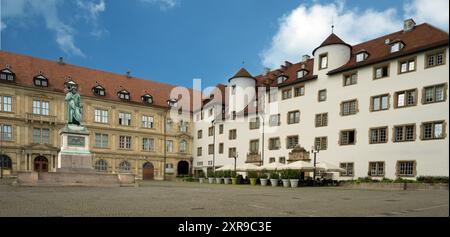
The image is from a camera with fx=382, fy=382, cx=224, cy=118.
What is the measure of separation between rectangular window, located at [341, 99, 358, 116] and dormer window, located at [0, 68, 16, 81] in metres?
39.7

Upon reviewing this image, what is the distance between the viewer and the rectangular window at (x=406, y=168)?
31.8 metres

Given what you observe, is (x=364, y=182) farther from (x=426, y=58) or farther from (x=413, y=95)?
(x=426, y=58)

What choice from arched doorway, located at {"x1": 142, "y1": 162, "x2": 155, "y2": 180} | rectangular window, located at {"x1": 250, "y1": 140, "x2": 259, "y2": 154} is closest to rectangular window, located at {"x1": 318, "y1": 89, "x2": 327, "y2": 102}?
rectangular window, located at {"x1": 250, "y1": 140, "x2": 259, "y2": 154}

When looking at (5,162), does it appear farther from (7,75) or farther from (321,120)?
(321,120)

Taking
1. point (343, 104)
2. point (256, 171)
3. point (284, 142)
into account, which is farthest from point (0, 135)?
point (343, 104)

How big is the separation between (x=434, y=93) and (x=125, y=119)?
41.1 metres

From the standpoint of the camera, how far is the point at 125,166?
185ft

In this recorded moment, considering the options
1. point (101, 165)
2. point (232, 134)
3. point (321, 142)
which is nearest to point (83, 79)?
point (101, 165)

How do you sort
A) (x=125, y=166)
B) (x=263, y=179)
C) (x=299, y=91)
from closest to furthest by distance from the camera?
(x=263, y=179) → (x=299, y=91) → (x=125, y=166)

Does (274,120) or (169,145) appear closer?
(274,120)

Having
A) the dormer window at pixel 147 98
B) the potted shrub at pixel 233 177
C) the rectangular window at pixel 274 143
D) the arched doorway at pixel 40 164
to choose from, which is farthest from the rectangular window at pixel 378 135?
the arched doorway at pixel 40 164

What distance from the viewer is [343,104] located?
38500mm

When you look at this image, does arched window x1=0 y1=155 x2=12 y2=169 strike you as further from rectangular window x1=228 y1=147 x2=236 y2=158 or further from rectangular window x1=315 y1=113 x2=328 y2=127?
rectangular window x1=315 y1=113 x2=328 y2=127
